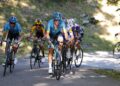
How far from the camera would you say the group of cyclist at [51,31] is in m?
14.3

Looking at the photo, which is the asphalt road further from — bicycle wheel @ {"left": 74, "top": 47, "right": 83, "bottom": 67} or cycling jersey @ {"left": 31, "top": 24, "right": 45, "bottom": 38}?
bicycle wheel @ {"left": 74, "top": 47, "right": 83, "bottom": 67}

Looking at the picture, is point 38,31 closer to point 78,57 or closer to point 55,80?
point 78,57

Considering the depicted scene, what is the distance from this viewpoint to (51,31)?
1452 centimetres

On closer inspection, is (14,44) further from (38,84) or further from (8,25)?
(38,84)

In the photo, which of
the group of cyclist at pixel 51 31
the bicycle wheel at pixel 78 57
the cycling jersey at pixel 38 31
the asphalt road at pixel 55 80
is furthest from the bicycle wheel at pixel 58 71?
the bicycle wheel at pixel 78 57

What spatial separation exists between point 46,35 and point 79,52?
576cm

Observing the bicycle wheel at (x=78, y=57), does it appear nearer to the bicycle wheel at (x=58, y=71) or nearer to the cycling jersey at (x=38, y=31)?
the cycling jersey at (x=38, y=31)

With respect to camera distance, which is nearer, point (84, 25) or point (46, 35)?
point (46, 35)

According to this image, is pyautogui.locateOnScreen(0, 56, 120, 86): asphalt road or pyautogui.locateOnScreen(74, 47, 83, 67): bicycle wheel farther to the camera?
pyautogui.locateOnScreen(74, 47, 83, 67): bicycle wheel

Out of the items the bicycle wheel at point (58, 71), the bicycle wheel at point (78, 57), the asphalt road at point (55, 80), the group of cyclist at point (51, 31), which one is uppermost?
the group of cyclist at point (51, 31)

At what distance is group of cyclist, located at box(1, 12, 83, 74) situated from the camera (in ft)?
47.1

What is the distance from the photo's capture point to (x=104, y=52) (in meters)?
35.8

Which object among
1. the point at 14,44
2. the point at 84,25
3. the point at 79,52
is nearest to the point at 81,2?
the point at 84,25

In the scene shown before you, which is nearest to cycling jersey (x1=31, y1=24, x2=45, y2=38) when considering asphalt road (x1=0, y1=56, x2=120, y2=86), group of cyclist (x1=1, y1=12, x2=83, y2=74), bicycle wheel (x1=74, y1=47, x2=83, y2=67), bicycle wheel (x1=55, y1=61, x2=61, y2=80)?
group of cyclist (x1=1, y1=12, x2=83, y2=74)
